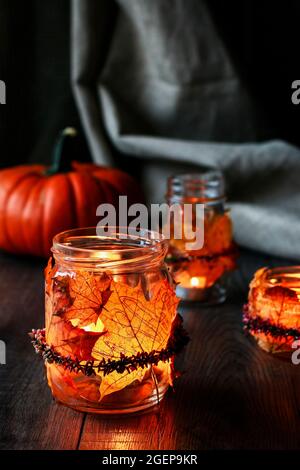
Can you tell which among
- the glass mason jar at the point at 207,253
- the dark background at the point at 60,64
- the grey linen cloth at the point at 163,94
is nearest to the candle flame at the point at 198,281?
the glass mason jar at the point at 207,253

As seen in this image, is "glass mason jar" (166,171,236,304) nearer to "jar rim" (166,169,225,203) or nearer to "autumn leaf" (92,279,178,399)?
"jar rim" (166,169,225,203)

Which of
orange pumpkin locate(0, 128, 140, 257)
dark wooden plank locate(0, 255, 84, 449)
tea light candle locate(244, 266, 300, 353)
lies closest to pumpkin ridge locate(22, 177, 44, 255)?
orange pumpkin locate(0, 128, 140, 257)

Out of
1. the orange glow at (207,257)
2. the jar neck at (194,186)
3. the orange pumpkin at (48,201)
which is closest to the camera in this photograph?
the orange glow at (207,257)

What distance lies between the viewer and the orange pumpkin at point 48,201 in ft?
5.20

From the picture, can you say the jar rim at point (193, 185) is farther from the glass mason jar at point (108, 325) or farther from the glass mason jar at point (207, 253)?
the glass mason jar at point (108, 325)

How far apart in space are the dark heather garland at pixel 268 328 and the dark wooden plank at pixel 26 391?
1.01ft

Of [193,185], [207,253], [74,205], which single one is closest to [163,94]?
[74,205]

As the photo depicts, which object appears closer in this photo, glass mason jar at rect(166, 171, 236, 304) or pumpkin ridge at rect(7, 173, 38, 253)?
glass mason jar at rect(166, 171, 236, 304)

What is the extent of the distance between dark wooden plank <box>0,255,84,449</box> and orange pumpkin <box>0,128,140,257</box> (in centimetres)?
18

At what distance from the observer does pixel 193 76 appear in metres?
1.89

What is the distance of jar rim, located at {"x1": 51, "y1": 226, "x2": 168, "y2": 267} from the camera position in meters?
0.89

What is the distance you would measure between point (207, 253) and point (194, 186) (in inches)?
6.8
